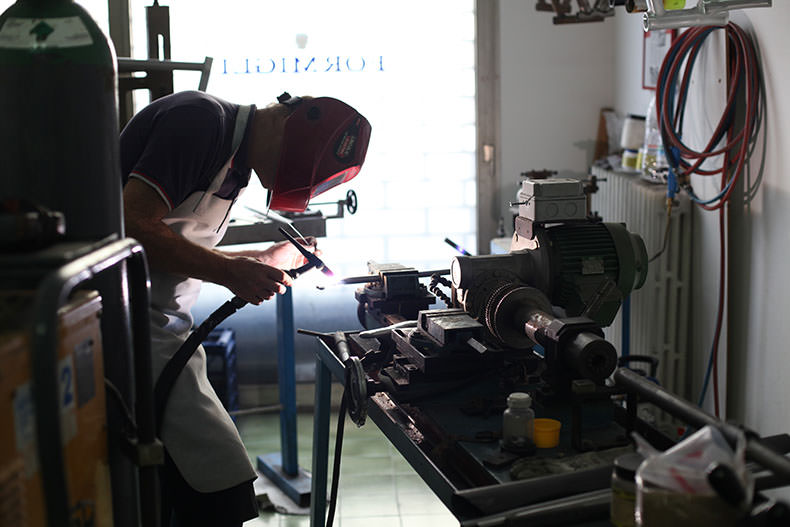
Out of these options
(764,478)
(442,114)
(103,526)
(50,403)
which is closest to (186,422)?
(103,526)

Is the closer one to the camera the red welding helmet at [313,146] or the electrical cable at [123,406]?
the electrical cable at [123,406]

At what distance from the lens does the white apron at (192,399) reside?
189 cm

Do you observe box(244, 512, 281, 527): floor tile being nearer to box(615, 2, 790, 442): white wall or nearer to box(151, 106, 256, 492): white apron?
box(151, 106, 256, 492): white apron

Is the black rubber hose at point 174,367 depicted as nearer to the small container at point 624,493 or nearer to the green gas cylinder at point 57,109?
the green gas cylinder at point 57,109

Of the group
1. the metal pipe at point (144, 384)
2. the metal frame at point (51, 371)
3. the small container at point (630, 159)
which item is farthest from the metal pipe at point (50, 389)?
the small container at point (630, 159)

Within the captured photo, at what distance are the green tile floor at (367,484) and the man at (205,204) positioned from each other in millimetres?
1034

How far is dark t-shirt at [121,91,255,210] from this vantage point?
1794 millimetres

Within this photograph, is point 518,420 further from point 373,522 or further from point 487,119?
point 487,119

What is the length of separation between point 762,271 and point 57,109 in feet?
7.19

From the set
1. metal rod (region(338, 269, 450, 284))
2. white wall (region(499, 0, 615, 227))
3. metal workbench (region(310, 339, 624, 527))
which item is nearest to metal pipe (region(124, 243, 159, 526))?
metal workbench (region(310, 339, 624, 527))

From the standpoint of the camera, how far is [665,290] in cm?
315

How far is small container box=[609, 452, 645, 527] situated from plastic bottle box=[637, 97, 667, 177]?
7.56ft

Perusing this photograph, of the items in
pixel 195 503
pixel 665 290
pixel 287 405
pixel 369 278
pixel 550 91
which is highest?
pixel 550 91

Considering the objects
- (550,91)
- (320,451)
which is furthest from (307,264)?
(550,91)
